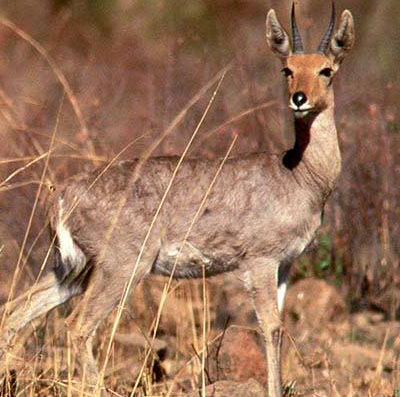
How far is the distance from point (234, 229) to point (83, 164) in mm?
3528

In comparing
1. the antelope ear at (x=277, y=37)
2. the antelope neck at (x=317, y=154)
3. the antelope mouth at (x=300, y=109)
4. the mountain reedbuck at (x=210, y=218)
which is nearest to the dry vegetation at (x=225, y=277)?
the antelope mouth at (x=300, y=109)

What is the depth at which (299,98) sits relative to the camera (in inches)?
321

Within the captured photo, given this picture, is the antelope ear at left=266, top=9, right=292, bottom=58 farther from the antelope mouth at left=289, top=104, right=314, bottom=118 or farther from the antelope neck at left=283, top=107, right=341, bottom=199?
the antelope mouth at left=289, top=104, right=314, bottom=118

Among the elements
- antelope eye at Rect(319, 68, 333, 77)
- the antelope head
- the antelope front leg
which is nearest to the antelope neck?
the antelope head

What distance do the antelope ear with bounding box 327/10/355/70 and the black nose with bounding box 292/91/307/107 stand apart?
534 millimetres

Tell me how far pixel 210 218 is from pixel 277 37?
1.31 meters

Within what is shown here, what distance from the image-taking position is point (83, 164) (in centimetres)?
1197

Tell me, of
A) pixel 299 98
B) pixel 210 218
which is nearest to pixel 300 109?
pixel 299 98

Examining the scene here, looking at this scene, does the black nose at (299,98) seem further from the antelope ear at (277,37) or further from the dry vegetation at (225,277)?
the antelope ear at (277,37)

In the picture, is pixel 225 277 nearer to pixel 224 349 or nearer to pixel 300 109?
pixel 224 349

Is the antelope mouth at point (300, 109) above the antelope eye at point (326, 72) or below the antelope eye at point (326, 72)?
below

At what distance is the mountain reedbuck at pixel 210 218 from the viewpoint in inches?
331

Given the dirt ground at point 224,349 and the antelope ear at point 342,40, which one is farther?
the antelope ear at point 342,40

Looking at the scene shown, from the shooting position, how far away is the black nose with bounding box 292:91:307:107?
812cm
